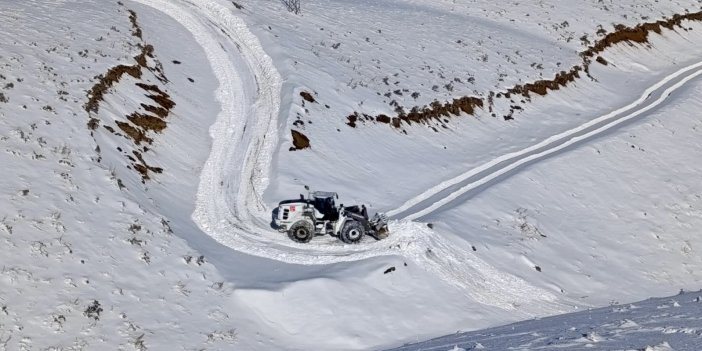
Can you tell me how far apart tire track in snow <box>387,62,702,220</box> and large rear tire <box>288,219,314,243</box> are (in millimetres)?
4220

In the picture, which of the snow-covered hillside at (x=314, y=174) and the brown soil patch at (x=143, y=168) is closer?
the snow-covered hillside at (x=314, y=174)

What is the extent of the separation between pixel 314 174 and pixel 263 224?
3.93m

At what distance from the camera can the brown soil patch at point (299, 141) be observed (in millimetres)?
28781

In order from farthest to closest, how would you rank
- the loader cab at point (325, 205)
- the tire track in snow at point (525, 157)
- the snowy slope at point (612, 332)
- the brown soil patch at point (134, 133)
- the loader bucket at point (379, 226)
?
the tire track in snow at point (525, 157) < the brown soil patch at point (134, 133) < the loader bucket at point (379, 226) < the loader cab at point (325, 205) < the snowy slope at point (612, 332)

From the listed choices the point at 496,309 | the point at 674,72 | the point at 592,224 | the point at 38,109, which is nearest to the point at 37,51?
the point at 38,109

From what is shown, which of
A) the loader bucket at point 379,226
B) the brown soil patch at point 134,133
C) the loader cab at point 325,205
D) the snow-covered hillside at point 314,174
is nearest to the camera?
the snow-covered hillside at point 314,174

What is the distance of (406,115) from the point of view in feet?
114

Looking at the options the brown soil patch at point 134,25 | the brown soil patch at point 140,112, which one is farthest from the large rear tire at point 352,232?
the brown soil patch at point 134,25

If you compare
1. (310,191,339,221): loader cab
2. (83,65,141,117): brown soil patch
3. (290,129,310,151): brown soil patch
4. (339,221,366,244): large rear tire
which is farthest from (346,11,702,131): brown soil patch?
(339,221,366,244): large rear tire

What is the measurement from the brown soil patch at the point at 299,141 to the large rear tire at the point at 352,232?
21.0 ft

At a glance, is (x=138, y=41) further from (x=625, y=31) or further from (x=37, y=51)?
(x=625, y=31)

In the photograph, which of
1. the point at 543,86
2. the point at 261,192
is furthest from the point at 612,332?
the point at 543,86

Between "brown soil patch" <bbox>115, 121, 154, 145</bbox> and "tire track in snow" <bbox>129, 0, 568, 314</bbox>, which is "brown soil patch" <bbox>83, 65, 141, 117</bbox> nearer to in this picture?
"brown soil patch" <bbox>115, 121, 154, 145</bbox>

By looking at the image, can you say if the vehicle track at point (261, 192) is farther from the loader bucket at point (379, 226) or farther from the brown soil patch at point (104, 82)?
the brown soil patch at point (104, 82)
